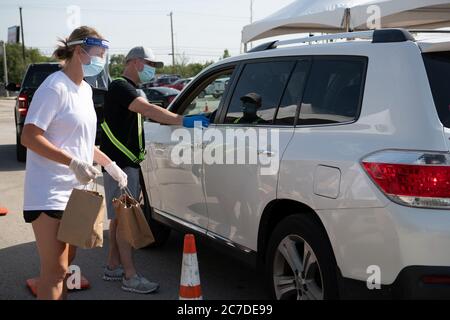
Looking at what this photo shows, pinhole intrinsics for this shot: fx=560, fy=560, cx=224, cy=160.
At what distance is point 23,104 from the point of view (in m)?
10.9

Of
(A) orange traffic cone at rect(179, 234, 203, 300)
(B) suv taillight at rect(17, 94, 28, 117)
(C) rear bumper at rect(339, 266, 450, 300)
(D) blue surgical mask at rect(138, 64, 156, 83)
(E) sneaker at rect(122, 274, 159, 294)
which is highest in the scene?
(D) blue surgical mask at rect(138, 64, 156, 83)

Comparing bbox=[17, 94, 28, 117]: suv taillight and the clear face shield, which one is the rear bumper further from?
bbox=[17, 94, 28, 117]: suv taillight

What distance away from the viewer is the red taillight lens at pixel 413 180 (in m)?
2.67

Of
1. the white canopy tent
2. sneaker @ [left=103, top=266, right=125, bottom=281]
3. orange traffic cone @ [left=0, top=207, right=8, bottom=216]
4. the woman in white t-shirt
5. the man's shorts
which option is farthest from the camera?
the white canopy tent

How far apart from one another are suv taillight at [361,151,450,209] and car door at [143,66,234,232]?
1839mm

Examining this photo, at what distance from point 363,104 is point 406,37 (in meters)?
0.43

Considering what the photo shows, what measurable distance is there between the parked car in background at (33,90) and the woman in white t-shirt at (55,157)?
6910mm

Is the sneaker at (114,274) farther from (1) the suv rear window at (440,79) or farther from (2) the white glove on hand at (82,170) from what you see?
(1) the suv rear window at (440,79)

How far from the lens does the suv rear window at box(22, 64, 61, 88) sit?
460 inches

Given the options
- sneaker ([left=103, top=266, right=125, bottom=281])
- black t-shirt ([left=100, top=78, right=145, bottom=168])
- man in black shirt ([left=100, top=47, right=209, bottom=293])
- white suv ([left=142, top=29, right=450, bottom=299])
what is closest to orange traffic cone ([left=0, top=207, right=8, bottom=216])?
sneaker ([left=103, top=266, right=125, bottom=281])

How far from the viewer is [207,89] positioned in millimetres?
4887

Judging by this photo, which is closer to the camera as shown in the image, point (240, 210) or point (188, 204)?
point (240, 210)

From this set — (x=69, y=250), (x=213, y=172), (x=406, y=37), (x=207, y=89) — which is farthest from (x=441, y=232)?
A: (x=207, y=89)

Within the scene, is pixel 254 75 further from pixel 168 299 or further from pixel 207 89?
pixel 168 299
